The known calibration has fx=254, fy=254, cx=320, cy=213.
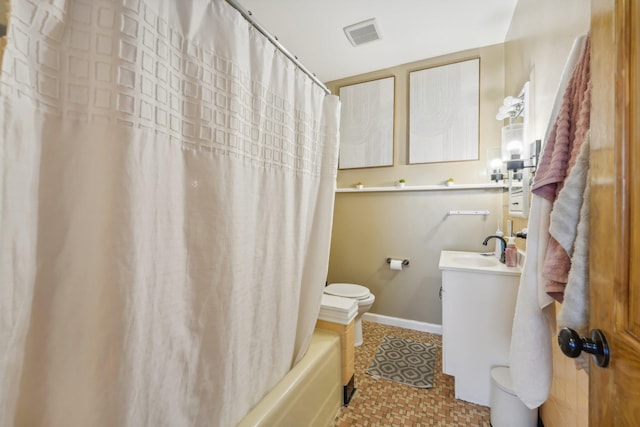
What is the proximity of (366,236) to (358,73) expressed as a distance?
5.85 ft

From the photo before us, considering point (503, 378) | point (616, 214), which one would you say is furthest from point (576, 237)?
point (503, 378)

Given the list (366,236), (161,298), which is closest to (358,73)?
(366,236)

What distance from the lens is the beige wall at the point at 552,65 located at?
0.98m

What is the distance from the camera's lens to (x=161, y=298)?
2.15 ft

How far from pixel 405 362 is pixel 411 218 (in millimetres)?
1267

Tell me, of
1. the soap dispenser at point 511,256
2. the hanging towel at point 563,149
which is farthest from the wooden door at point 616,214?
the soap dispenser at point 511,256

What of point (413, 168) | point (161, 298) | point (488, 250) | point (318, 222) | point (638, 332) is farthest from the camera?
point (413, 168)

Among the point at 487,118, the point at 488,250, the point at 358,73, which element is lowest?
the point at 488,250

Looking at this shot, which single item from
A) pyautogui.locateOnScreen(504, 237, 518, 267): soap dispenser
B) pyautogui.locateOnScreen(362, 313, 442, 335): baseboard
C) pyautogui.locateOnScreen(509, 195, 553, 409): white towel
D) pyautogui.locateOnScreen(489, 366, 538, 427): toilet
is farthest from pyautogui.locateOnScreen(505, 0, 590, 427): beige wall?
pyautogui.locateOnScreen(362, 313, 442, 335): baseboard

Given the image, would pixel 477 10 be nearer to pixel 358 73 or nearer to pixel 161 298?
pixel 358 73

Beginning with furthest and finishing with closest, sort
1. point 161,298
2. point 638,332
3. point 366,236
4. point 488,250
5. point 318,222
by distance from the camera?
point 366,236 → point 488,250 → point 318,222 → point 161,298 → point 638,332

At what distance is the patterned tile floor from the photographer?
55.9 inches

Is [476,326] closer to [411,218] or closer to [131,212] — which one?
[411,218]

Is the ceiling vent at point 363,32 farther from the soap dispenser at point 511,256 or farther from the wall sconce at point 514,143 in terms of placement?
the soap dispenser at point 511,256
